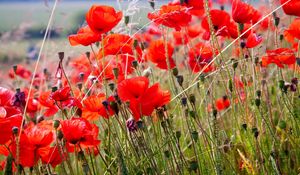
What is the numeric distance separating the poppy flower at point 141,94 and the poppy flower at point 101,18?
0.28 metres

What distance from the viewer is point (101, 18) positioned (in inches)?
76.1

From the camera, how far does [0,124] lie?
64.7 inches

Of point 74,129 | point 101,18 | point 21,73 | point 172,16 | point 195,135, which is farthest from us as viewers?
point 21,73

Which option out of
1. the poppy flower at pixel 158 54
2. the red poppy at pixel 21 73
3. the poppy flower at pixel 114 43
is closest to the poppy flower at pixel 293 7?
the poppy flower at pixel 158 54

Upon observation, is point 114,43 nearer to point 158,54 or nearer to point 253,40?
point 158,54

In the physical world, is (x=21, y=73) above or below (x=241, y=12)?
below

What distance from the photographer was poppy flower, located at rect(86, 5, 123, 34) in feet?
6.35

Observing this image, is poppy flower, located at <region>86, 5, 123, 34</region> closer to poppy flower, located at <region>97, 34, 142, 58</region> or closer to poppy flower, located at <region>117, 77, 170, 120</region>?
poppy flower, located at <region>97, 34, 142, 58</region>

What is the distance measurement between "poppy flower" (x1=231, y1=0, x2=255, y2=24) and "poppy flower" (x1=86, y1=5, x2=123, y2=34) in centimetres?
44

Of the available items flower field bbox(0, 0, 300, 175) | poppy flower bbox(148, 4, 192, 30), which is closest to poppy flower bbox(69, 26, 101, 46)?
flower field bbox(0, 0, 300, 175)

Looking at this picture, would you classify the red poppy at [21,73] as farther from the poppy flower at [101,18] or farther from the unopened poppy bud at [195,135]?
the unopened poppy bud at [195,135]

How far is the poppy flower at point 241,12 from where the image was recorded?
212 cm

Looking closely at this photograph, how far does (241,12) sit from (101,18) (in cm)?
53

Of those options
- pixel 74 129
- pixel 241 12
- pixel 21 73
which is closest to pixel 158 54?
pixel 241 12
